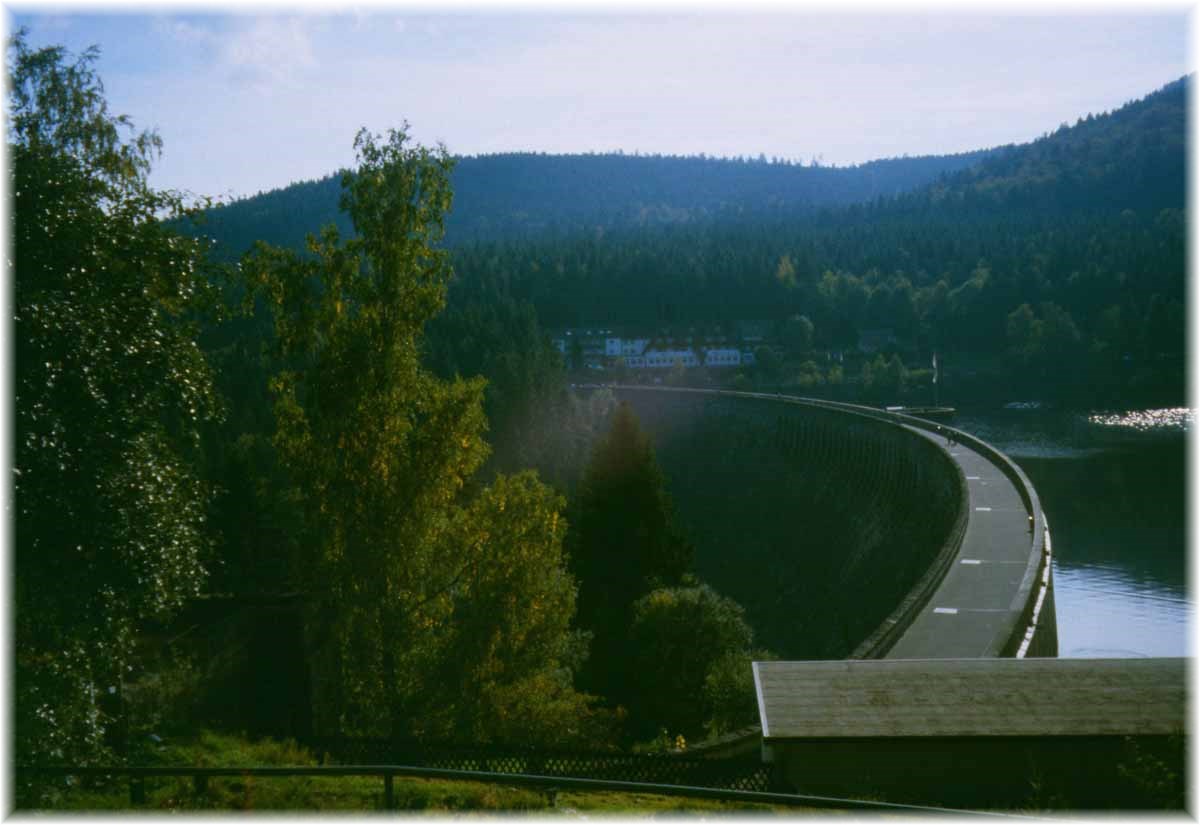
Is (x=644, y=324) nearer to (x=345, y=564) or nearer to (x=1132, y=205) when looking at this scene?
(x=1132, y=205)

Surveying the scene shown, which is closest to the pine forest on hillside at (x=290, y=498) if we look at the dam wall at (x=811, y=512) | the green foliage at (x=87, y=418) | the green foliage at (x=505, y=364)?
the green foliage at (x=87, y=418)

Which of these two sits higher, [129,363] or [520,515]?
[129,363]

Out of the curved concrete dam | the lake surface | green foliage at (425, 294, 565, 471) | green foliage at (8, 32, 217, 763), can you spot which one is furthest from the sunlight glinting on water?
green foliage at (8, 32, 217, 763)

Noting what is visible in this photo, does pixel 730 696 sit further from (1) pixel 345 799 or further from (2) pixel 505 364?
(2) pixel 505 364

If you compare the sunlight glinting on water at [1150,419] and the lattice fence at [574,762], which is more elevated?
the lattice fence at [574,762]

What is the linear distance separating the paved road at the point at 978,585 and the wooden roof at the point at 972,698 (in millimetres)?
8886

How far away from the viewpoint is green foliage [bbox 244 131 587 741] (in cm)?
1281

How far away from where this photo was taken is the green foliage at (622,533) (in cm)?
3228

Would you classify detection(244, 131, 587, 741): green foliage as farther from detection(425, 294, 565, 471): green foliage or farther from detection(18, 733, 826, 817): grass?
detection(425, 294, 565, 471): green foliage

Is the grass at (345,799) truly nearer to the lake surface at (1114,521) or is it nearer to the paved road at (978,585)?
the paved road at (978,585)

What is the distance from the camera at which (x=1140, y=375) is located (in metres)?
91.1

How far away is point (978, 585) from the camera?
87.5 ft

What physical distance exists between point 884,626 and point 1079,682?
36.8 ft

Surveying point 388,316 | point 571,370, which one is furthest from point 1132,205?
point 388,316
